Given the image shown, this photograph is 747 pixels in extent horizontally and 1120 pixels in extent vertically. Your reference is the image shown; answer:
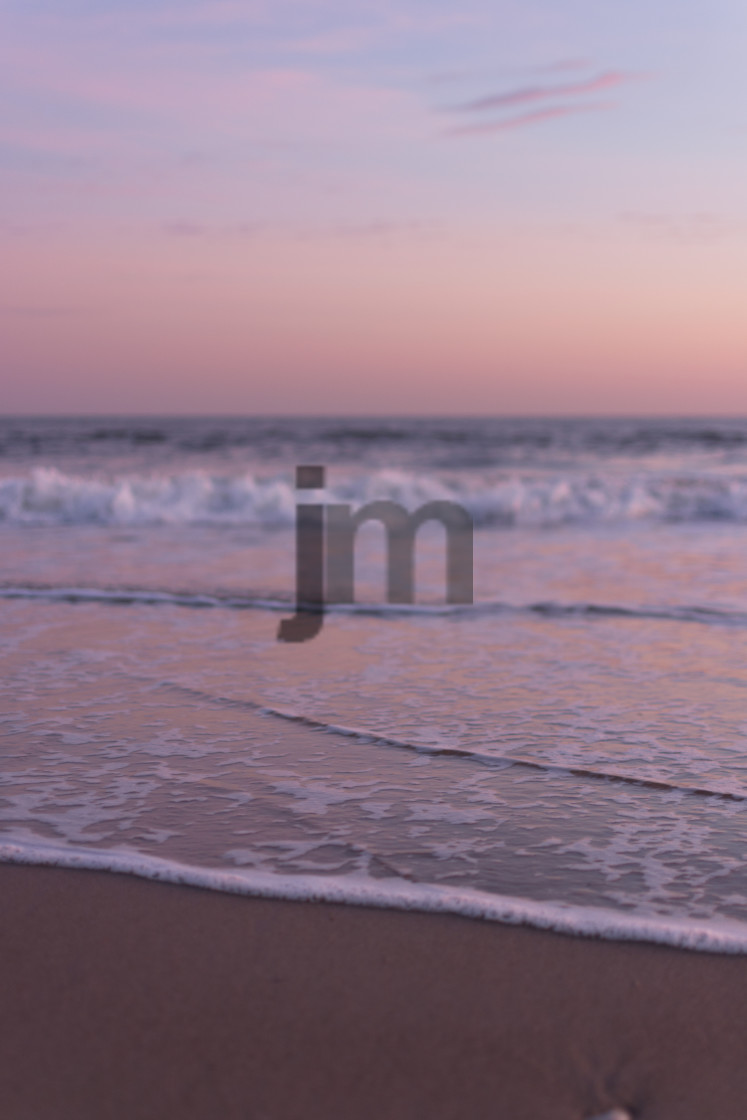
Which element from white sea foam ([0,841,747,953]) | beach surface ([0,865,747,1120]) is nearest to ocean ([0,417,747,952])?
white sea foam ([0,841,747,953])

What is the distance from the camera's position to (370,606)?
301 inches

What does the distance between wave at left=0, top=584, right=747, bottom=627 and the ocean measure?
4 centimetres

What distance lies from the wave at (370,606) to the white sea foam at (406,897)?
4430 millimetres

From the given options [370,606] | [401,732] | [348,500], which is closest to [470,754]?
[401,732]

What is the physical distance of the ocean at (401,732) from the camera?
2.93 m

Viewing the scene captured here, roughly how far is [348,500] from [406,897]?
50.4ft

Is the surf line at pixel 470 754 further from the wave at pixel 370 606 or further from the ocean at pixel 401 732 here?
the wave at pixel 370 606

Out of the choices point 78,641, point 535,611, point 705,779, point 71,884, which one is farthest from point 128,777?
point 535,611

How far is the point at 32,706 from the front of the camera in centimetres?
469

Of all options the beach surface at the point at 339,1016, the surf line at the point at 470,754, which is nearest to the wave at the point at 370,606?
the surf line at the point at 470,754

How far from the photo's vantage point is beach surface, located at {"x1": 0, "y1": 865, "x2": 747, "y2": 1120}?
1.92 m

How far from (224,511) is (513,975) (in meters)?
13.9

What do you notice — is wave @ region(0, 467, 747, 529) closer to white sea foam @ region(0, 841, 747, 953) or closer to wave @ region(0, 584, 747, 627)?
wave @ region(0, 584, 747, 627)

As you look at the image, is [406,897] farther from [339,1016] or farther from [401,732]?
[401,732]
